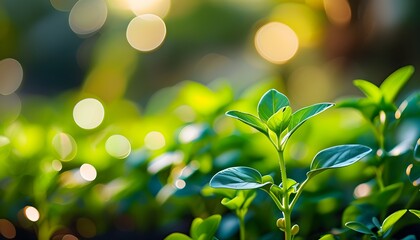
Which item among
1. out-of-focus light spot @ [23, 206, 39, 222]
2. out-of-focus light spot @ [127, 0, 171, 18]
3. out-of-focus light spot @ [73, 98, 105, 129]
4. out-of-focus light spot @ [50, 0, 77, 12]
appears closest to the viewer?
out-of-focus light spot @ [23, 206, 39, 222]

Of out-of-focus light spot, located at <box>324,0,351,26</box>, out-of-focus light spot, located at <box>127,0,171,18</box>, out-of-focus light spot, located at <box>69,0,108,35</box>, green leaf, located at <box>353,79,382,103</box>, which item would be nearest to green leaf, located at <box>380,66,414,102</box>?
green leaf, located at <box>353,79,382,103</box>

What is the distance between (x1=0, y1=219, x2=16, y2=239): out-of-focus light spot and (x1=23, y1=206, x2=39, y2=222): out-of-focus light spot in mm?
70

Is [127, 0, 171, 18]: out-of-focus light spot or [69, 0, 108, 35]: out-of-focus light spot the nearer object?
[127, 0, 171, 18]: out-of-focus light spot

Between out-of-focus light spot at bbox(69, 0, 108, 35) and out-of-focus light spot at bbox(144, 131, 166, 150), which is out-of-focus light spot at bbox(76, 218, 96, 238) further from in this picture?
out-of-focus light spot at bbox(69, 0, 108, 35)

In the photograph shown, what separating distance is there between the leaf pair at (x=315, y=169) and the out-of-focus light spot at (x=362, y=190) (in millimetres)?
155

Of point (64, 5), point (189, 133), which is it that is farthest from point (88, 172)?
point (64, 5)

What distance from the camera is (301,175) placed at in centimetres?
71

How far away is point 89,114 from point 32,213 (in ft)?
1.45

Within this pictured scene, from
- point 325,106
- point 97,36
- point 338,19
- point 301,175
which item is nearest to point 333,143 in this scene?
point 301,175

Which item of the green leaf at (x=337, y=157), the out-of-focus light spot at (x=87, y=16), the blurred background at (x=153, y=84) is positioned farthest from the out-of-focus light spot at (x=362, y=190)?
the out-of-focus light spot at (x=87, y=16)

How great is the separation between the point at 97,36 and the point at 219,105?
148cm

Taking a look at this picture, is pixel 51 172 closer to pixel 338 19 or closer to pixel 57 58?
pixel 338 19

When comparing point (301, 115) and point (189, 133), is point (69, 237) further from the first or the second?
point (301, 115)

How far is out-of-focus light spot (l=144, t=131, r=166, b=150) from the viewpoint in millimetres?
855
